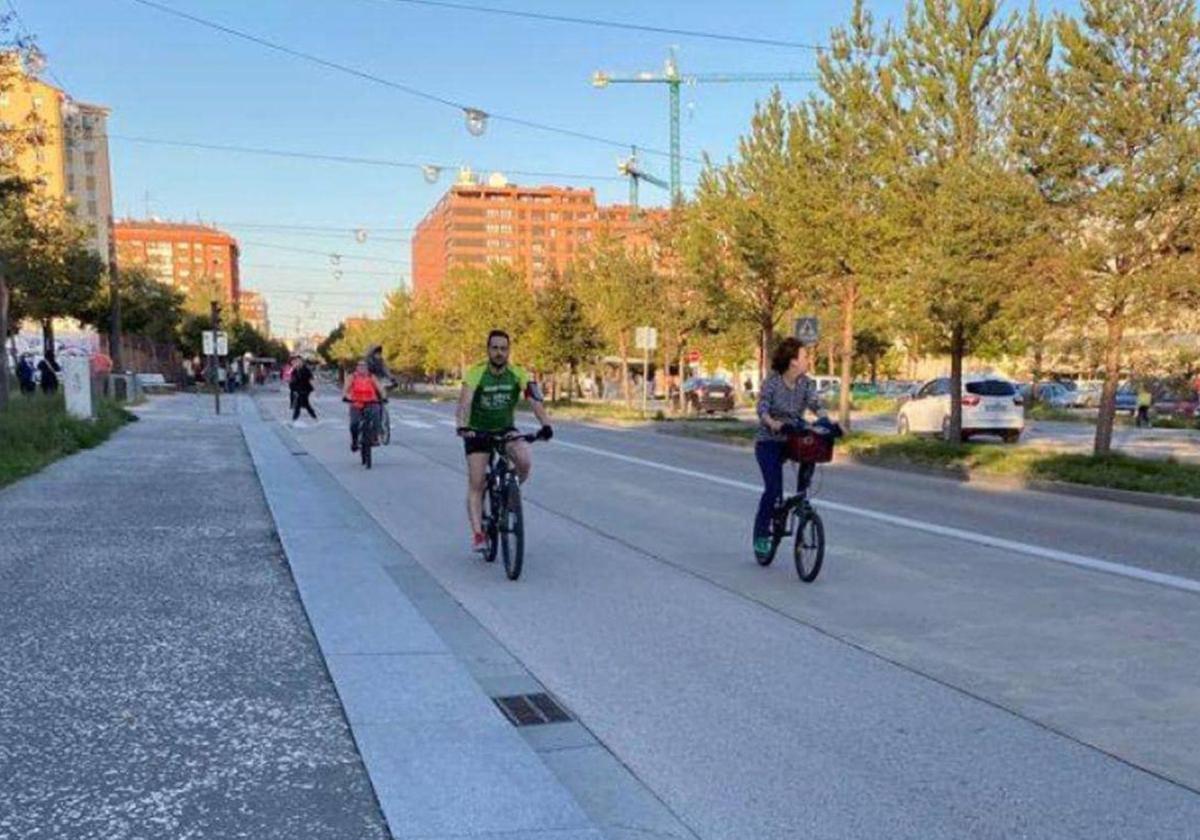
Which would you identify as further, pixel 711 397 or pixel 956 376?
pixel 711 397

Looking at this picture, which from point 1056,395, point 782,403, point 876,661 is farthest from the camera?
point 1056,395

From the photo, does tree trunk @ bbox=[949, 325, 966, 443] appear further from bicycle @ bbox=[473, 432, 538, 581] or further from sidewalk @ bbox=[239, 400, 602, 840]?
sidewalk @ bbox=[239, 400, 602, 840]

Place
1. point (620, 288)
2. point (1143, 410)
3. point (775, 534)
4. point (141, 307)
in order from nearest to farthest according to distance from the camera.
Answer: point (775, 534), point (1143, 410), point (620, 288), point (141, 307)

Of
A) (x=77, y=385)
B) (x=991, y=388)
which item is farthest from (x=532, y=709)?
(x=991, y=388)

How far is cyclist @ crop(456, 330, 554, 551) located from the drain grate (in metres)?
3.10

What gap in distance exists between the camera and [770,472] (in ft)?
26.2

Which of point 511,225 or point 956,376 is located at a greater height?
point 511,225

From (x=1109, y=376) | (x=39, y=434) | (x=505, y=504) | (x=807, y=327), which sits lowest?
(x=39, y=434)

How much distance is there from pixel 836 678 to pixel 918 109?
625 inches

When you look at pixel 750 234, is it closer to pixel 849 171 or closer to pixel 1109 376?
pixel 849 171

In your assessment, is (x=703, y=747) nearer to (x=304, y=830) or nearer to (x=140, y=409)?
(x=304, y=830)

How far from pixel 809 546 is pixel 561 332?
38826 mm

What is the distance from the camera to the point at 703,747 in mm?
4250

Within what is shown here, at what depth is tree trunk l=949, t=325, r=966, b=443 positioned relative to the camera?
19078 mm
